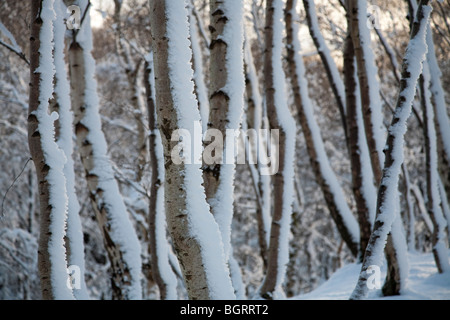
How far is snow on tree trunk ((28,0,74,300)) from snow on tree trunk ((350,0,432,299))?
2113mm

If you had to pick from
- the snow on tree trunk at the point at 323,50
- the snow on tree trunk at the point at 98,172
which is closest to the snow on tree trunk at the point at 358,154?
the snow on tree trunk at the point at 323,50

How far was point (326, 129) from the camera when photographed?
15.4 metres

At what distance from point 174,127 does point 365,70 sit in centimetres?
266

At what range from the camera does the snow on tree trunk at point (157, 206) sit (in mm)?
4395

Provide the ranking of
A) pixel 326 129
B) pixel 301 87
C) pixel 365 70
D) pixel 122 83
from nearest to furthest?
pixel 365 70
pixel 301 87
pixel 122 83
pixel 326 129

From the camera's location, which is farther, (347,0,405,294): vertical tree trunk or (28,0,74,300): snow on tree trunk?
(347,0,405,294): vertical tree trunk

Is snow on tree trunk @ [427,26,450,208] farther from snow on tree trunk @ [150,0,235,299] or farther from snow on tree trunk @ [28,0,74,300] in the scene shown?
snow on tree trunk @ [28,0,74,300]

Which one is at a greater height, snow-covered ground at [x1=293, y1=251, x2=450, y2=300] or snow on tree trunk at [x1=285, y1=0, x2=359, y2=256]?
snow on tree trunk at [x1=285, y1=0, x2=359, y2=256]

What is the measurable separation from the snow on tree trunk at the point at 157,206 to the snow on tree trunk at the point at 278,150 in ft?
3.41

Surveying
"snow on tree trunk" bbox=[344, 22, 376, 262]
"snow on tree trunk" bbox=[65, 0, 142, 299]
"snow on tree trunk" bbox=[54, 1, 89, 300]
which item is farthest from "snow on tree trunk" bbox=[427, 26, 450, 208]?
"snow on tree trunk" bbox=[54, 1, 89, 300]

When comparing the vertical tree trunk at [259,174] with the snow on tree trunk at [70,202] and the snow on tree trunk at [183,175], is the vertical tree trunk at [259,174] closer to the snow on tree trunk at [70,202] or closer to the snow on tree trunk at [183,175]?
the snow on tree trunk at [70,202]

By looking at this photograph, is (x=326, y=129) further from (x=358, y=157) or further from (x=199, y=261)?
(x=199, y=261)

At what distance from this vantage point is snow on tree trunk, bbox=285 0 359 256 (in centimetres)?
587

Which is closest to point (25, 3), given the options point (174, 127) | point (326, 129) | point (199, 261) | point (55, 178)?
point (55, 178)
